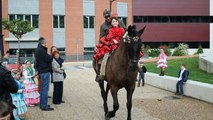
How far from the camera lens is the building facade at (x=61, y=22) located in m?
48.9

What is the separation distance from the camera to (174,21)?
60.3 metres

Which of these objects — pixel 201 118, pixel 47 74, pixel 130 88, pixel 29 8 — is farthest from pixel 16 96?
pixel 29 8

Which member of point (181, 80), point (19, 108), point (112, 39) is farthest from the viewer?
point (181, 80)

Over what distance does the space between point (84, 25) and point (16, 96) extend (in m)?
45.1

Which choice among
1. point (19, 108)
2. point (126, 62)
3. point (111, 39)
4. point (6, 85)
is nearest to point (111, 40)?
point (111, 39)

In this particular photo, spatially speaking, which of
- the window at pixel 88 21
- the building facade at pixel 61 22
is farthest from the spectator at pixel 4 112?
the window at pixel 88 21

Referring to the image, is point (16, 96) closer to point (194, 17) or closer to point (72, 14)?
point (72, 14)

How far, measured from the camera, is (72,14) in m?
51.8

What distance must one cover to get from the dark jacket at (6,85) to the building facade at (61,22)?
142 ft

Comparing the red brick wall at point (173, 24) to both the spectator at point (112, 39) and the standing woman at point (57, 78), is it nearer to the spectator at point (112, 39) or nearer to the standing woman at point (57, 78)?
the standing woman at point (57, 78)

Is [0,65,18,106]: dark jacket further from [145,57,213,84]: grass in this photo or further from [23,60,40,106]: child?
[145,57,213,84]: grass

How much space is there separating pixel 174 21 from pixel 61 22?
70.2ft

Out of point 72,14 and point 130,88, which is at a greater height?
point 72,14

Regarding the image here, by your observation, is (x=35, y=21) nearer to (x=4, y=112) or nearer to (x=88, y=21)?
(x=88, y=21)
